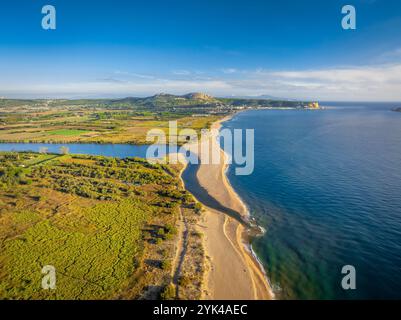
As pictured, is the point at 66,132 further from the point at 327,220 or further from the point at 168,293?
the point at 327,220

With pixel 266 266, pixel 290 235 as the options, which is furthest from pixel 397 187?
pixel 266 266

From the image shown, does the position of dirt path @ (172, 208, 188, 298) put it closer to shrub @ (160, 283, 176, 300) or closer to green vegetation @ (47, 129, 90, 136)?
shrub @ (160, 283, 176, 300)

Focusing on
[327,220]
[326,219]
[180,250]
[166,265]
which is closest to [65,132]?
[180,250]

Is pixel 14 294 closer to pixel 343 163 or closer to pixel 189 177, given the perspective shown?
pixel 189 177

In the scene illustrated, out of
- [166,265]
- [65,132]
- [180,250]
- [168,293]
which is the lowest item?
[168,293]

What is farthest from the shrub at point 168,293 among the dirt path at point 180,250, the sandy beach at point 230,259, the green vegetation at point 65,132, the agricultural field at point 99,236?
the green vegetation at point 65,132

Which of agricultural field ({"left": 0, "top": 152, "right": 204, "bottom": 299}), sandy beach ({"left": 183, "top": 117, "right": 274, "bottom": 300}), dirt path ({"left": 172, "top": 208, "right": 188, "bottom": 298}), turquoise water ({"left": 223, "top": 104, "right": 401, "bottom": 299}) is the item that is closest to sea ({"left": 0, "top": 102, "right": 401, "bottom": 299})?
turquoise water ({"left": 223, "top": 104, "right": 401, "bottom": 299})
